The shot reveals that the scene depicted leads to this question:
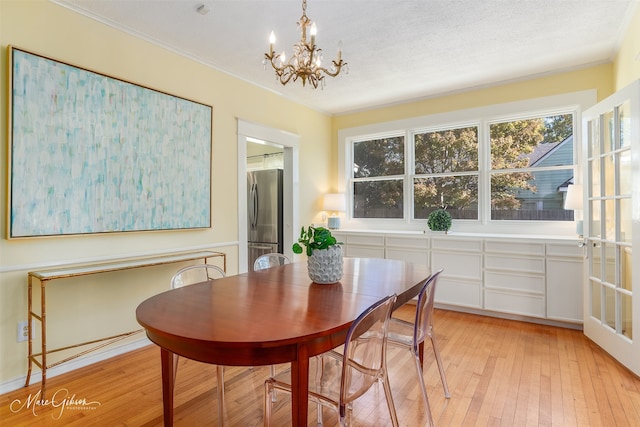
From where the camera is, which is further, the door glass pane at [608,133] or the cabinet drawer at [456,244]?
the cabinet drawer at [456,244]

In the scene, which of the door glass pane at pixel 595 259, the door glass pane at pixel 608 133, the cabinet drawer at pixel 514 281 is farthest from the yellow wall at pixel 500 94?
the cabinet drawer at pixel 514 281

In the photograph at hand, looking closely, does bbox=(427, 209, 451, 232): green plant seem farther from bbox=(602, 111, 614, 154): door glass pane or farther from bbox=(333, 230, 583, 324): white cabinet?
bbox=(602, 111, 614, 154): door glass pane

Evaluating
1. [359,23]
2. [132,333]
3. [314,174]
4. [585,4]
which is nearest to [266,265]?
[132,333]

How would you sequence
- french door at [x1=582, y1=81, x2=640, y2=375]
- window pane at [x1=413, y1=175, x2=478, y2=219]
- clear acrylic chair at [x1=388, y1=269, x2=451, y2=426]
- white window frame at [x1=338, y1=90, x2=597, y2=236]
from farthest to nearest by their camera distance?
window pane at [x1=413, y1=175, x2=478, y2=219] → white window frame at [x1=338, y1=90, x2=597, y2=236] → french door at [x1=582, y1=81, x2=640, y2=375] → clear acrylic chair at [x1=388, y1=269, x2=451, y2=426]

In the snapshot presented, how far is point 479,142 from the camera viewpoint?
4.19 m

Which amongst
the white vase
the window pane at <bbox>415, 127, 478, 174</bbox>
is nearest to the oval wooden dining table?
the white vase

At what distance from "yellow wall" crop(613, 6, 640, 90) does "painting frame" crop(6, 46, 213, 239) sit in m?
3.65

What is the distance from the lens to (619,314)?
2.66 m

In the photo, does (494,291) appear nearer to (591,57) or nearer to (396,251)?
(396,251)

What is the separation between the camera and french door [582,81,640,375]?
96.0 inches

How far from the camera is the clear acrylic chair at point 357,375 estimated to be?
4.44ft

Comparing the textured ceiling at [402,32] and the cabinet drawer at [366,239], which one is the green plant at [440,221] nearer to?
the cabinet drawer at [366,239]

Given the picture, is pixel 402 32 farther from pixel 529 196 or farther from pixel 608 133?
pixel 529 196

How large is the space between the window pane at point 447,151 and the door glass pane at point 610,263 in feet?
5.64
